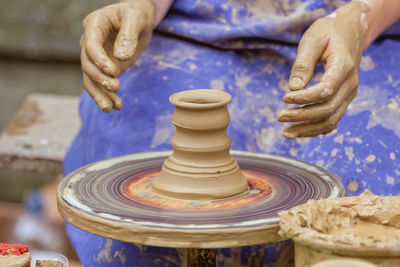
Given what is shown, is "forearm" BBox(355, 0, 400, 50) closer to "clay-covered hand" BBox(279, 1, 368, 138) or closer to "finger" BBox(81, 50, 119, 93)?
"clay-covered hand" BBox(279, 1, 368, 138)

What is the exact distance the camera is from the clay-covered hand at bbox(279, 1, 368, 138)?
164 centimetres

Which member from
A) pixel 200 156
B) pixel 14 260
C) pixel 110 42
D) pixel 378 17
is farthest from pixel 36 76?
pixel 14 260

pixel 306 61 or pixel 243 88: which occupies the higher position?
pixel 306 61

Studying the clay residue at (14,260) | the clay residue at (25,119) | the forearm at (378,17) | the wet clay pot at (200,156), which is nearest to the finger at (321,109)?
the wet clay pot at (200,156)

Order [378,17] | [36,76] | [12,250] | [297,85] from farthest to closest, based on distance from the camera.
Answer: [36,76] → [378,17] → [297,85] → [12,250]

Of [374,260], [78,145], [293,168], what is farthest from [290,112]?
[78,145]

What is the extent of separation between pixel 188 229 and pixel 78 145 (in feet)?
3.60

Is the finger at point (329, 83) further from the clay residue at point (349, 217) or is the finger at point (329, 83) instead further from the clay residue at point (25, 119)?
the clay residue at point (25, 119)

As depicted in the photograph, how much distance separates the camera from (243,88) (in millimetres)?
2203

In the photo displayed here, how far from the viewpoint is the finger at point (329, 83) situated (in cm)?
160

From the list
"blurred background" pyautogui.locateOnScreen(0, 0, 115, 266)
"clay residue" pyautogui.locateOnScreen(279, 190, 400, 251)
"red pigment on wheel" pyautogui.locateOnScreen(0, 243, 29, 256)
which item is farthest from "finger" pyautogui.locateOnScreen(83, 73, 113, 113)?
"blurred background" pyautogui.locateOnScreen(0, 0, 115, 266)

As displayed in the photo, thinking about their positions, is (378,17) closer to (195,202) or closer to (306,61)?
(306,61)

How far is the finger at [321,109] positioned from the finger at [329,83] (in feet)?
0.06

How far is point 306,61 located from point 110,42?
2.20 feet
